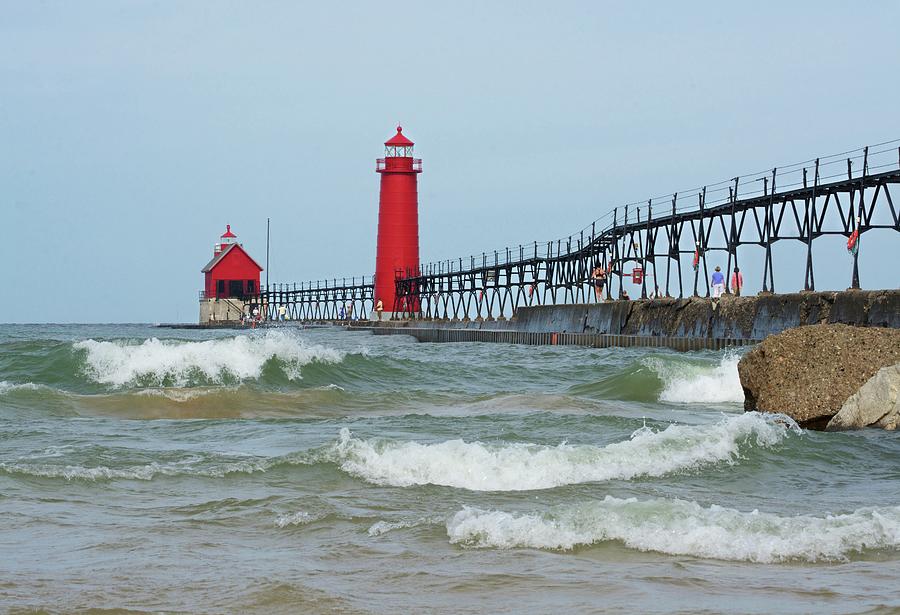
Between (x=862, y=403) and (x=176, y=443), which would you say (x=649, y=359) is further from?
(x=176, y=443)

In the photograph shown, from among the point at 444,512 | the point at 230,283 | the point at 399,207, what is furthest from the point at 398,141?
the point at 444,512

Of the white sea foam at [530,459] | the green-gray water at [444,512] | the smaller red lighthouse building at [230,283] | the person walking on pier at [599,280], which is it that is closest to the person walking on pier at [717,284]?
the person walking on pier at [599,280]

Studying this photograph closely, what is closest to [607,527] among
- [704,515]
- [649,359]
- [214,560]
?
[704,515]

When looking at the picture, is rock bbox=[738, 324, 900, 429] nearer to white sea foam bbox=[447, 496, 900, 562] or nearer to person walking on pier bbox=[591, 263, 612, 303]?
white sea foam bbox=[447, 496, 900, 562]

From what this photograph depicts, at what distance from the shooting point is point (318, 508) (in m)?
6.89

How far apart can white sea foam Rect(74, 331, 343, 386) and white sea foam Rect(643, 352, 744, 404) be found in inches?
240

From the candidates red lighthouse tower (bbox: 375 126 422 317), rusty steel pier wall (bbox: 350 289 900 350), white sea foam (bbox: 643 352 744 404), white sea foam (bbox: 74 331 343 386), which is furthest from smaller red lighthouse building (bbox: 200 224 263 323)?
white sea foam (bbox: 643 352 744 404)

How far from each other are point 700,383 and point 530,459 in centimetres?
852

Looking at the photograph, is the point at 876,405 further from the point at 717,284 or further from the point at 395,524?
the point at 717,284

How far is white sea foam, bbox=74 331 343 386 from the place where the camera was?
18.5 m

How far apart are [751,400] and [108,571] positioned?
7742mm

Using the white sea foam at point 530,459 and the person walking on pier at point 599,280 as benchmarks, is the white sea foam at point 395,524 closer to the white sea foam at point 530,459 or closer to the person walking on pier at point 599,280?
the white sea foam at point 530,459

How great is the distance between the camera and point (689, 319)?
2834 cm

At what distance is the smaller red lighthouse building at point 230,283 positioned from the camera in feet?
263
